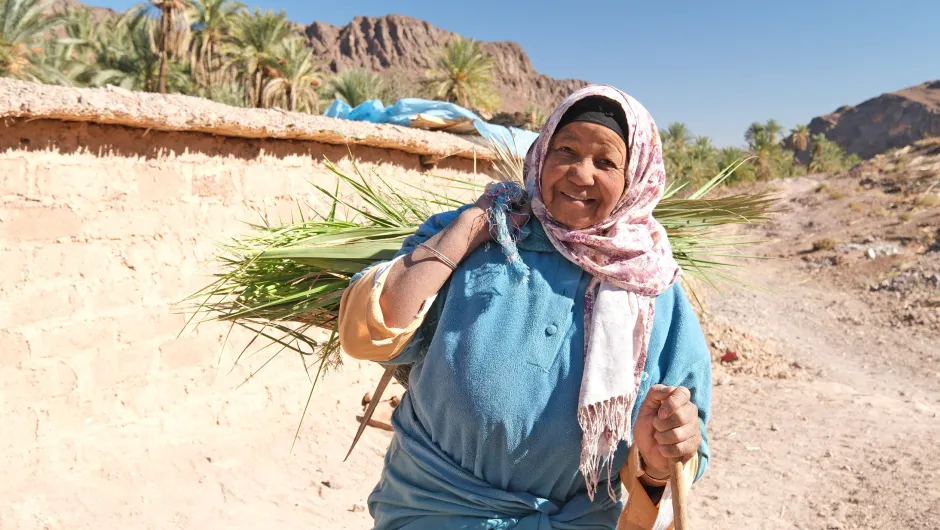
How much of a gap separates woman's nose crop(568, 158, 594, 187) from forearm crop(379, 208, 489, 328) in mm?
191

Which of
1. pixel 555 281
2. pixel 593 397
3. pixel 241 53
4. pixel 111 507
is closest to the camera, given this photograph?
pixel 593 397

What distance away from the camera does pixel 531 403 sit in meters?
1.37

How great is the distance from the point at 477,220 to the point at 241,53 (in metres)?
25.9

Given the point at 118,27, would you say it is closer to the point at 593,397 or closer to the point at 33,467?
the point at 33,467

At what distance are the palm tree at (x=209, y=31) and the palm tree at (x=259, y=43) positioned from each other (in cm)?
205

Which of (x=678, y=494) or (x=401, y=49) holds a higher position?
(x=401, y=49)

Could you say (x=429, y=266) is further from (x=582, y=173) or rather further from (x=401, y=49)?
(x=401, y=49)

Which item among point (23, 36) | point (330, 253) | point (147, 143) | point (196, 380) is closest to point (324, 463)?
point (196, 380)

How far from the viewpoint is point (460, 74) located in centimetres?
2442

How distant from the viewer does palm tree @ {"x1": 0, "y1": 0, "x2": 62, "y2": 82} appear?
48.9 feet

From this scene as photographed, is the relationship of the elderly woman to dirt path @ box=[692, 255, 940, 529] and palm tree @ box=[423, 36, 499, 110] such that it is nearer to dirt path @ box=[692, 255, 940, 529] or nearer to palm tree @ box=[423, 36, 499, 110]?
dirt path @ box=[692, 255, 940, 529]

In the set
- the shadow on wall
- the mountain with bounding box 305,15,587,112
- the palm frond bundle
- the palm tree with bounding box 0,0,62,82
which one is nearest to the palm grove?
the palm tree with bounding box 0,0,62,82

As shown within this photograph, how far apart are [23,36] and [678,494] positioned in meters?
18.9

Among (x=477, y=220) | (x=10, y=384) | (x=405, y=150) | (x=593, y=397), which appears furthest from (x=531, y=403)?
(x=405, y=150)
